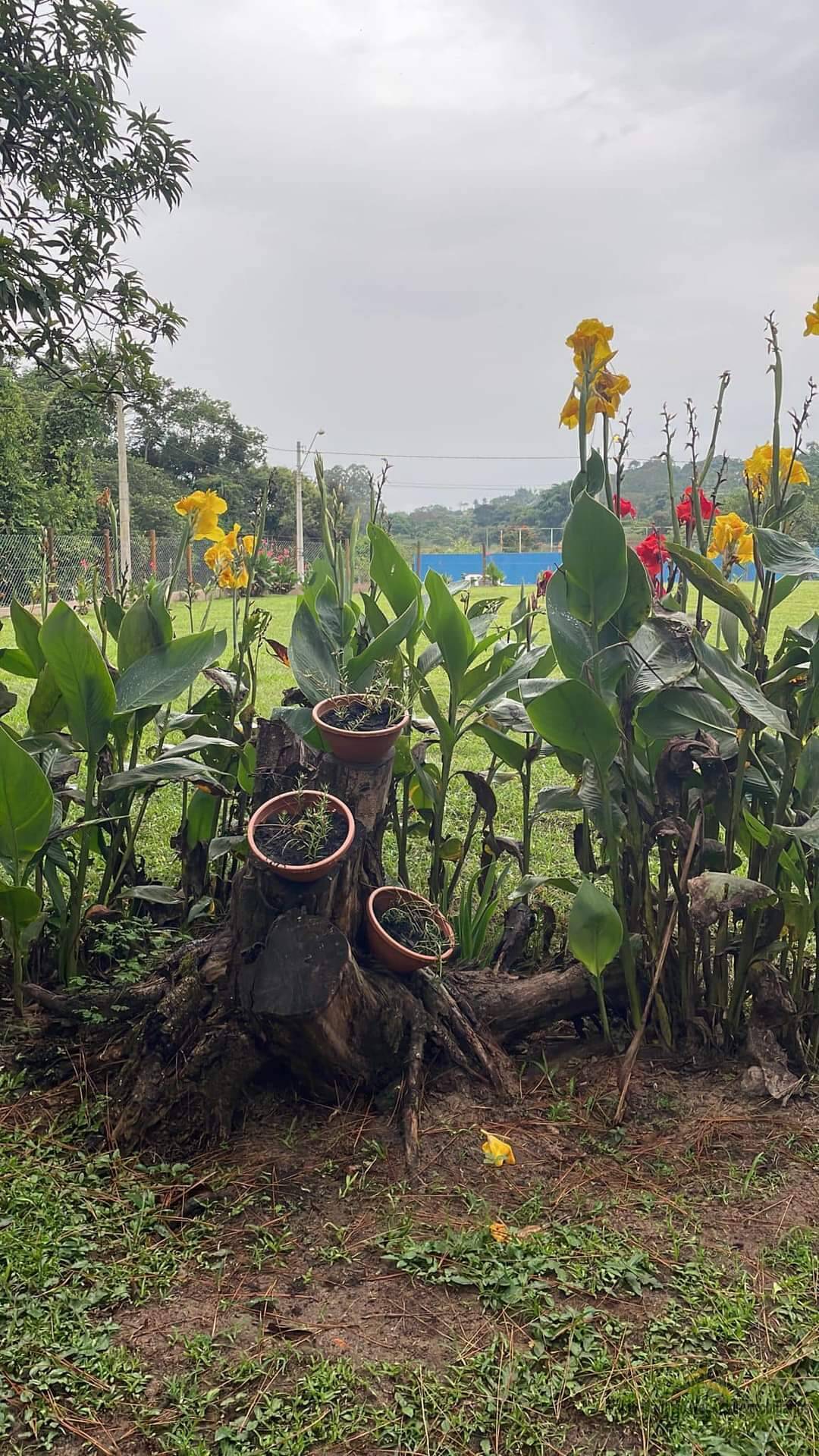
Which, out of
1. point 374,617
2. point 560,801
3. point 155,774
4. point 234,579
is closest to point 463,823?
point 234,579

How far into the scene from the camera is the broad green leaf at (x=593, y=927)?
1643 mm

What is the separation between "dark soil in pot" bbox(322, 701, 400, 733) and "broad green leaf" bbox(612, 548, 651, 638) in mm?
432

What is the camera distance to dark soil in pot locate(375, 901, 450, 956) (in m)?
1.79

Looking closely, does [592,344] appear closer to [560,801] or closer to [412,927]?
[560,801]

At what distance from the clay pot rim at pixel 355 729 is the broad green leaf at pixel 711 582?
54 centimetres

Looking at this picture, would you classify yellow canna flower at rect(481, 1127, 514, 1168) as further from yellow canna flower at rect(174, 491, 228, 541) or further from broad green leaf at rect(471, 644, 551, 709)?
yellow canna flower at rect(174, 491, 228, 541)

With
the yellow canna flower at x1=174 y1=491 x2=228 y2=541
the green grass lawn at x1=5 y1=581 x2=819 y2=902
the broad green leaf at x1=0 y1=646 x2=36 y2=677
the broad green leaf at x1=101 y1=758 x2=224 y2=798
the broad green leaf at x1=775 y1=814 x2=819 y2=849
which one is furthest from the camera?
the green grass lawn at x1=5 y1=581 x2=819 y2=902

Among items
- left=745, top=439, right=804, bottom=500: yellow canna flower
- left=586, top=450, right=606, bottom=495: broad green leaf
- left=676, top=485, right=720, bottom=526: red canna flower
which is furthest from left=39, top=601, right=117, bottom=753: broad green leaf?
left=745, top=439, right=804, bottom=500: yellow canna flower

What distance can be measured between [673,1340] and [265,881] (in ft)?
2.88

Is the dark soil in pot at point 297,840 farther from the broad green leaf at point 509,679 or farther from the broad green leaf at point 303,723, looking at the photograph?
the broad green leaf at point 509,679

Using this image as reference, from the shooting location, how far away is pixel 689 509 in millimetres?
2109

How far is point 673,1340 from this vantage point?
1.24 m

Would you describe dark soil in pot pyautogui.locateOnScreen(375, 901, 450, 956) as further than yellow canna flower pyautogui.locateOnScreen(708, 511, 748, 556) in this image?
No

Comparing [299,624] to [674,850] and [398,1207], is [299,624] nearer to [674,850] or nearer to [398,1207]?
[674,850]
